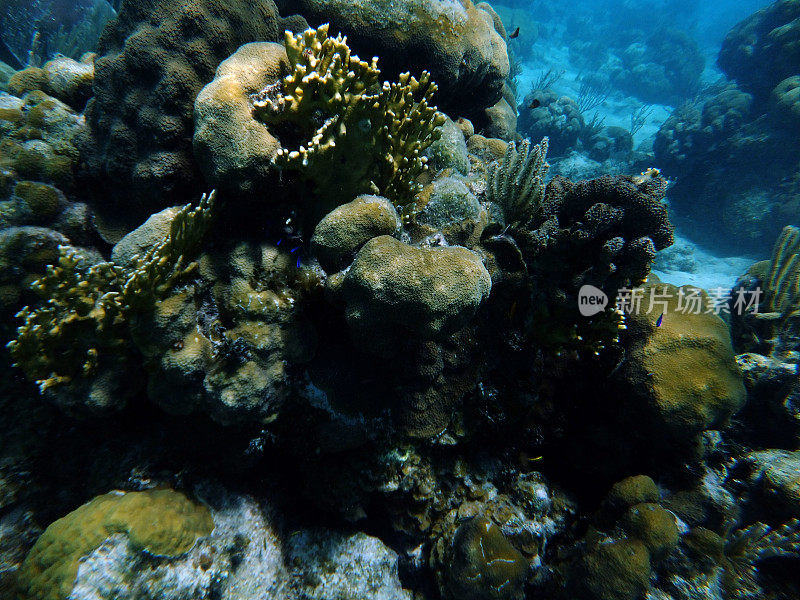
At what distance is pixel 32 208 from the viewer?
3.26 meters

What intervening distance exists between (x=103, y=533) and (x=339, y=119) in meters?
3.48

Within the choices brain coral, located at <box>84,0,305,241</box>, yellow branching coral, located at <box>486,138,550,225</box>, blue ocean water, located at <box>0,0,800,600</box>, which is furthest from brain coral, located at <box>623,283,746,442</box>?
brain coral, located at <box>84,0,305,241</box>

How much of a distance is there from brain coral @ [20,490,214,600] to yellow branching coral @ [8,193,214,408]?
2.57 ft

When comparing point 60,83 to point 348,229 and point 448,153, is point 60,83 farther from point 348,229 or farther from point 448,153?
point 448,153

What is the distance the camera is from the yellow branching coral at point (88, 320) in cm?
275

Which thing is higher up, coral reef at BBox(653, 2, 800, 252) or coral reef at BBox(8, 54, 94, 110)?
coral reef at BBox(653, 2, 800, 252)

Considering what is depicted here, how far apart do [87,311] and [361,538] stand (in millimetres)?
3464

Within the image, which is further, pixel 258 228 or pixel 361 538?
pixel 361 538

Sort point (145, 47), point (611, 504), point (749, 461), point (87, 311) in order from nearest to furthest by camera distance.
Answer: point (87, 311) < point (145, 47) < point (611, 504) < point (749, 461)

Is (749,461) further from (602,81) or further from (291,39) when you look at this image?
(602,81)

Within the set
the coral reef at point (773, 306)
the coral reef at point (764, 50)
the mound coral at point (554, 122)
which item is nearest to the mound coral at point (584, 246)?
the coral reef at point (773, 306)

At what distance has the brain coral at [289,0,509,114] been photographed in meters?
3.92

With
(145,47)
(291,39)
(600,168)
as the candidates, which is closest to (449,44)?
(291,39)

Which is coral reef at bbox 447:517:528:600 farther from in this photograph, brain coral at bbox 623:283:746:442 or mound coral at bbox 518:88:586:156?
mound coral at bbox 518:88:586:156
